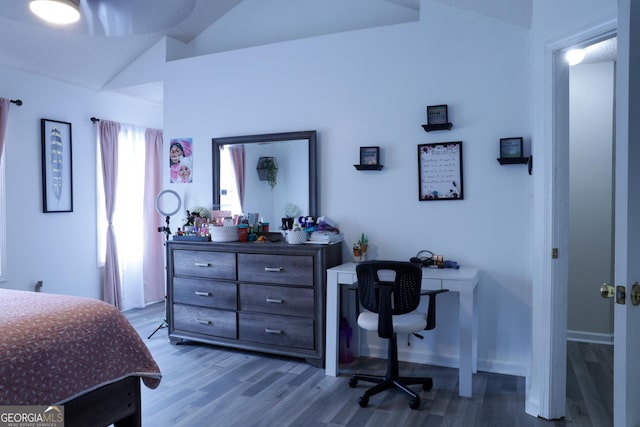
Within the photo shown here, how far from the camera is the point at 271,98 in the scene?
4.03 meters

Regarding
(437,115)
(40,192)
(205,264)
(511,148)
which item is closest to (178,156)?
(205,264)

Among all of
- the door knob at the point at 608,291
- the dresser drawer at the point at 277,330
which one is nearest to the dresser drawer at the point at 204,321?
the dresser drawer at the point at 277,330

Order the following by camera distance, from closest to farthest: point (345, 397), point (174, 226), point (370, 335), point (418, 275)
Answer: point (418, 275), point (345, 397), point (370, 335), point (174, 226)

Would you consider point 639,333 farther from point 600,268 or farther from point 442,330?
point 600,268

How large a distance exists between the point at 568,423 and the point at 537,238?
39.5 inches

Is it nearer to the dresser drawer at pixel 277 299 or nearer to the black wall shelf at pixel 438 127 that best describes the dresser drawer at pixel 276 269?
the dresser drawer at pixel 277 299

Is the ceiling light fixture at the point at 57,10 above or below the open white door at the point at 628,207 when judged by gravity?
above

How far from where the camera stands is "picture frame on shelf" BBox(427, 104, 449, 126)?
3.37 metres

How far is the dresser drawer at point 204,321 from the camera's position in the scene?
3768mm

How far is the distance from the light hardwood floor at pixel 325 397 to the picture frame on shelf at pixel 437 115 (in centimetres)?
181

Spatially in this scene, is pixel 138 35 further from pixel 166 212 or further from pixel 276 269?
pixel 276 269

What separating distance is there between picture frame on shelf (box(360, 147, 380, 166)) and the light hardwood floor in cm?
154

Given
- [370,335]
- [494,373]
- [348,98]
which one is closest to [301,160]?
[348,98]

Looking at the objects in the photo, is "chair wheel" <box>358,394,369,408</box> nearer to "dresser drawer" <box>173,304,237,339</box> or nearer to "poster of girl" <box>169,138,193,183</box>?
"dresser drawer" <box>173,304,237,339</box>
